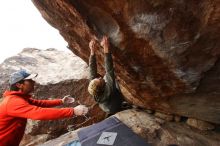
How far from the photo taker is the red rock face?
4695 mm

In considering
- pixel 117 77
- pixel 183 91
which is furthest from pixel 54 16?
pixel 183 91

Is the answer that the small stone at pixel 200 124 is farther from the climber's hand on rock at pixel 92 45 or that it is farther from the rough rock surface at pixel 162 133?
the climber's hand on rock at pixel 92 45

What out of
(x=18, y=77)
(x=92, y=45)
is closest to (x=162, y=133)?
(x=92, y=45)

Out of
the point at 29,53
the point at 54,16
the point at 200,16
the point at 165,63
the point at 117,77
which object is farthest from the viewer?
the point at 29,53

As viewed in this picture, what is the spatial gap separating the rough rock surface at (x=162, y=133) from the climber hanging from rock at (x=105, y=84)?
493mm

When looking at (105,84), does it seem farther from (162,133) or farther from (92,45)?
(162,133)

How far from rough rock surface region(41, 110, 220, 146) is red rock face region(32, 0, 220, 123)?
1.24 ft

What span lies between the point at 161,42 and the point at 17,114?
286 centimetres

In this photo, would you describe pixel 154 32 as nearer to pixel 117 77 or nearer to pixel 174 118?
pixel 117 77

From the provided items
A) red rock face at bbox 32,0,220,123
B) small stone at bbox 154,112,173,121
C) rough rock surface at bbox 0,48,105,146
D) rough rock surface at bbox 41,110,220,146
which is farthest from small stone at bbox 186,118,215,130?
rough rock surface at bbox 0,48,105,146

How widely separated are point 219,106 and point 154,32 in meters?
2.14

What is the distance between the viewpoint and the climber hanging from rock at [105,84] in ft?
19.7

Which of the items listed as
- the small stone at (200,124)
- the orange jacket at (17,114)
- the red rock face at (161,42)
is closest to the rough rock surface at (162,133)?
the small stone at (200,124)

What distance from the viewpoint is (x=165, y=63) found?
217 inches
